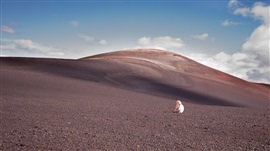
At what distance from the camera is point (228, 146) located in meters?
10.6

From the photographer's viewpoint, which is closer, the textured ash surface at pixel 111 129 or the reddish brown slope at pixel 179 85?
the textured ash surface at pixel 111 129

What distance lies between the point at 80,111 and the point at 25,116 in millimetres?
3022

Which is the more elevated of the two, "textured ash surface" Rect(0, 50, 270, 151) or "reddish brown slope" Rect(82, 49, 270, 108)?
"reddish brown slope" Rect(82, 49, 270, 108)

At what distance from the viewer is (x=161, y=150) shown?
9.53 metres

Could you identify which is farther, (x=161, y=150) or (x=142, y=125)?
(x=142, y=125)

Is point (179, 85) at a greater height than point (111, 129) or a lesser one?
greater

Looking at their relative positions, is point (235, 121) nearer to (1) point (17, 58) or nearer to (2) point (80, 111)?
(2) point (80, 111)

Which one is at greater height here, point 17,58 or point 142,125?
point 17,58

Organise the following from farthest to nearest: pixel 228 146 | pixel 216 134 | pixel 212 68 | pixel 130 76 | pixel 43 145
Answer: pixel 212 68, pixel 130 76, pixel 216 134, pixel 228 146, pixel 43 145

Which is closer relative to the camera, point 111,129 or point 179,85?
point 111,129

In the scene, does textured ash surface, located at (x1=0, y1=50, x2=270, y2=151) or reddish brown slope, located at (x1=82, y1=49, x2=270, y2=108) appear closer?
textured ash surface, located at (x1=0, y1=50, x2=270, y2=151)

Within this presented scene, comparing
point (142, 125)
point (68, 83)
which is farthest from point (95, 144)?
point (68, 83)

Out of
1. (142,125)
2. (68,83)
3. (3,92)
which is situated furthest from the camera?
(68,83)

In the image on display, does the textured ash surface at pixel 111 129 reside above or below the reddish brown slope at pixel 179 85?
below
